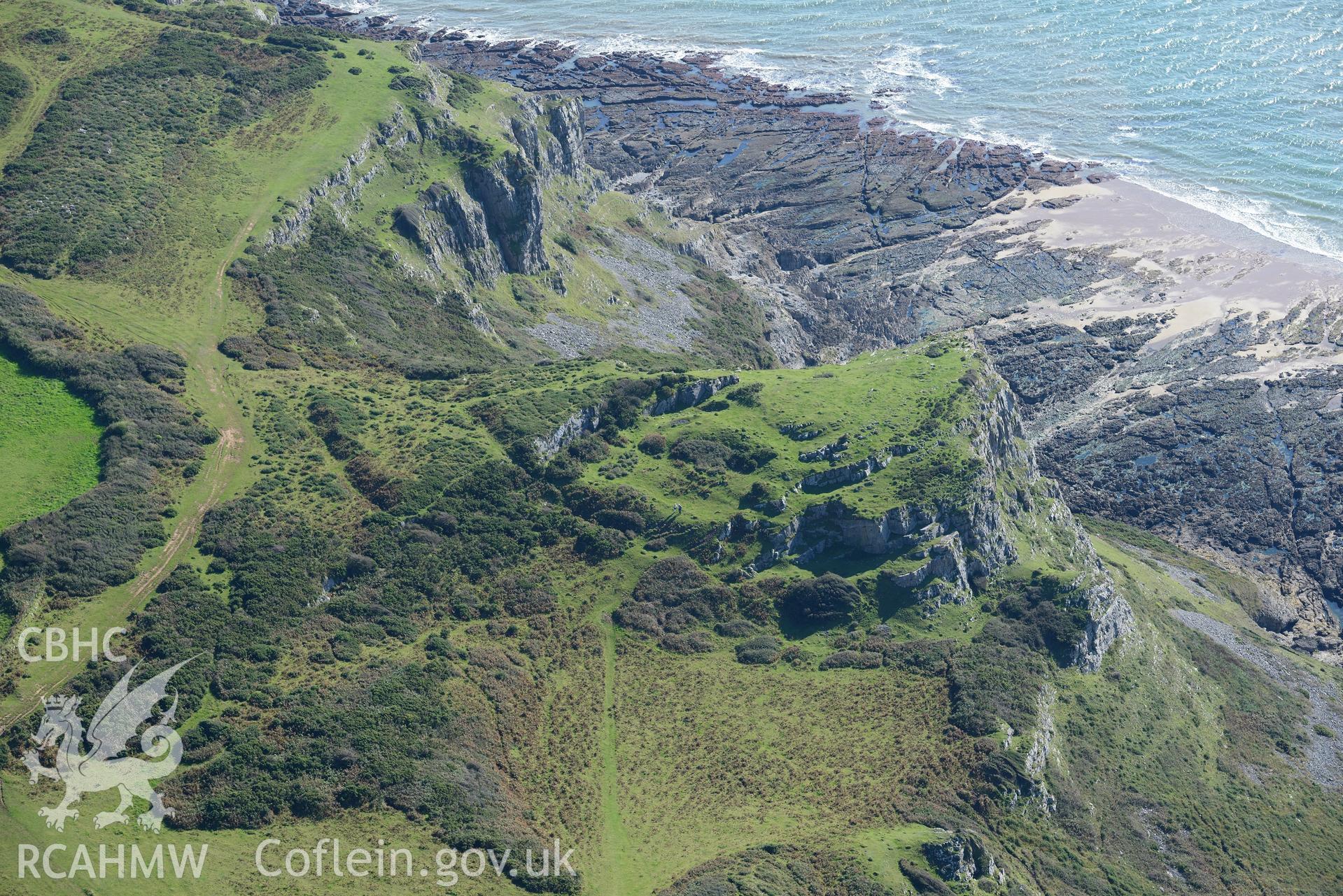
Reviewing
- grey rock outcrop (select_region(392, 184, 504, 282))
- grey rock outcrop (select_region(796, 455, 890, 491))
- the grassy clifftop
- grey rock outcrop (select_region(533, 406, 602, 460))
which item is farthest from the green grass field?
grey rock outcrop (select_region(796, 455, 890, 491))

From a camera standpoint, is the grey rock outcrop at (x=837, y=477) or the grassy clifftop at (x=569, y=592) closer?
the grassy clifftop at (x=569, y=592)

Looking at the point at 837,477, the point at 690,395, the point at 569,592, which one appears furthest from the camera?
the point at 690,395

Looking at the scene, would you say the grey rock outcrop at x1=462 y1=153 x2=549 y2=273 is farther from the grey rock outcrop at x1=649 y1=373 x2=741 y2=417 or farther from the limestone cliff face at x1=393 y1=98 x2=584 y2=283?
the grey rock outcrop at x1=649 y1=373 x2=741 y2=417

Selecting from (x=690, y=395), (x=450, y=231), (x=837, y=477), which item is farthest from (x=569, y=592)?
(x=450, y=231)

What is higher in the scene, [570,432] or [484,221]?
[484,221]

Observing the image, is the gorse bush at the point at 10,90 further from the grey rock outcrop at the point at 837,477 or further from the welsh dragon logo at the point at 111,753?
the grey rock outcrop at the point at 837,477

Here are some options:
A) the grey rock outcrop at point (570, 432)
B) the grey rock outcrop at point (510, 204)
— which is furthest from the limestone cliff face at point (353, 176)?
the grey rock outcrop at point (570, 432)

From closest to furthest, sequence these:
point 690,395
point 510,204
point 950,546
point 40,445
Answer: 1. point 40,445
2. point 950,546
3. point 690,395
4. point 510,204

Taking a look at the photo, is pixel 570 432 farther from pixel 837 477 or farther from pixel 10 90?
pixel 10 90
